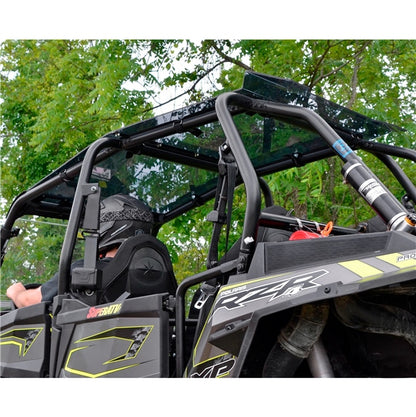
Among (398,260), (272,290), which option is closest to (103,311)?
(272,290)

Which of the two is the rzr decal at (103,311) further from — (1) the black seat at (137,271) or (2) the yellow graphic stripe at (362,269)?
(2) the yellow graphic stripe at (362,269)

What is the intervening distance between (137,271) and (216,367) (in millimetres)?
1248

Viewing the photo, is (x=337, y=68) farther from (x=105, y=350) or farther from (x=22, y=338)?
(x=105, y=350)

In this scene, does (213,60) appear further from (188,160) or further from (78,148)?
(188,160)

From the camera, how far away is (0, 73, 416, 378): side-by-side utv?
8.54ft

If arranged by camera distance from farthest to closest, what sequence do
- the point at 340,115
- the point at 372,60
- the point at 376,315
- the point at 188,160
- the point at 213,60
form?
1. the point at 213,60
2. the point at 372,60
3. the point at 188,160
4. the point at 340,115
5. the point at 376,315

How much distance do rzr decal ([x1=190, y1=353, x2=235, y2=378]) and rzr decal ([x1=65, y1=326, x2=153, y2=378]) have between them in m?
0.51

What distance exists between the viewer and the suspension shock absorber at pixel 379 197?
2.65 meters

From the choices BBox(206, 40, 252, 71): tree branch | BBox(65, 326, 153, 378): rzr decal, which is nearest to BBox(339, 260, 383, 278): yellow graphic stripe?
BBox(65, 326, 153, 378): rzr decal

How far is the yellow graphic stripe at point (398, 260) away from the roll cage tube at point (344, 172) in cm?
22

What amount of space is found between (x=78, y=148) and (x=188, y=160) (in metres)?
5.01

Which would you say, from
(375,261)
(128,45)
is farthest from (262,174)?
(128,45)

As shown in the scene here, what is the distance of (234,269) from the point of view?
126 inches

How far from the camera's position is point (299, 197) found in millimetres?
7512
